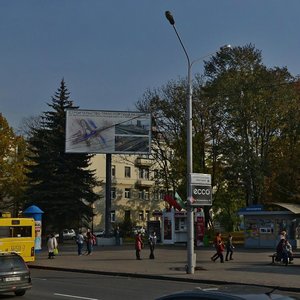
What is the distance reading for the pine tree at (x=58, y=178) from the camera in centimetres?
5603


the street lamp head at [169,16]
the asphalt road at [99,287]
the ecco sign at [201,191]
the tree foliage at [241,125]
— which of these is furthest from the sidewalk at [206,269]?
the tree foliage at [241,125]

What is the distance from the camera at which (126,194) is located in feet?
299

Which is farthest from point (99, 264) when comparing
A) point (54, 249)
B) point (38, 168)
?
point (38, 168)

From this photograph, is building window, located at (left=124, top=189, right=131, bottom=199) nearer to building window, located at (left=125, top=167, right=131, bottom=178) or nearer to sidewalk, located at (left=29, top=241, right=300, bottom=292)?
building window, located at (left=125, top=167, right=131, bottom=178)

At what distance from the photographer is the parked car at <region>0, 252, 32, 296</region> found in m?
16.3

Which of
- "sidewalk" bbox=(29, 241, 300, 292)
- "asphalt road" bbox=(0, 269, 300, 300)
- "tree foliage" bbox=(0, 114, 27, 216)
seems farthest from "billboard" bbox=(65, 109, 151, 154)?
"asphalt road" bbox=(0, 269, 300, 300)

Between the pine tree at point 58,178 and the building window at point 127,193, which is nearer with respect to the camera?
the pine tree at point 58,178

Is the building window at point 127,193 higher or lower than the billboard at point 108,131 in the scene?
lower

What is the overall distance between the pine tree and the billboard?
5.61 metres

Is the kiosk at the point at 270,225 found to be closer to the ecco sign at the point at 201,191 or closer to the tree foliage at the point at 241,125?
the tree foliage at the point at 241,125

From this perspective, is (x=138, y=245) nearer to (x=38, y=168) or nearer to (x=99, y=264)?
(x=99, y=264)

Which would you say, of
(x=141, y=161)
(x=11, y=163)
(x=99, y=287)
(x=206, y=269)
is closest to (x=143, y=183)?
(x=141, y=161)

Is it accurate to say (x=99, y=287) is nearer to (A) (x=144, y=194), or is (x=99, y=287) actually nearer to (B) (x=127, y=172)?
(B) (x=127, y=172)

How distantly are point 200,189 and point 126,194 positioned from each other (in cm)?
6589
